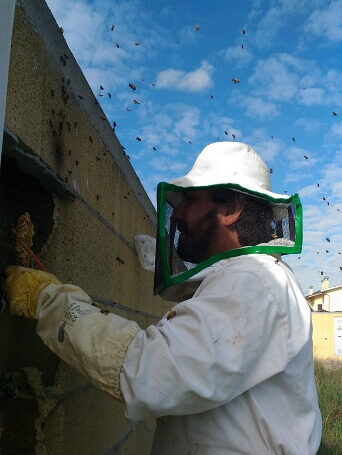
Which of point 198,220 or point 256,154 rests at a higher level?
point 256,154

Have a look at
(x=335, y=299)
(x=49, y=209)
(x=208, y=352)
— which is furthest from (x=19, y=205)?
(x=335, y=299)

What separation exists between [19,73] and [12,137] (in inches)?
10.9

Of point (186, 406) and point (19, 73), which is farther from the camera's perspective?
point (19, 73)

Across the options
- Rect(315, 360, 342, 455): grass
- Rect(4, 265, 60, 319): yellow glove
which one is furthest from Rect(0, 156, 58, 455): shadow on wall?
Rect(315, 360, 342, 455): grass

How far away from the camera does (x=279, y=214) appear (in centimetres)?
229

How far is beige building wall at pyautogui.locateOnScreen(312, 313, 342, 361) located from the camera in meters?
27.8

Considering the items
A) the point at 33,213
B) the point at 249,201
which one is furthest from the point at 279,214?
the point at 33,213

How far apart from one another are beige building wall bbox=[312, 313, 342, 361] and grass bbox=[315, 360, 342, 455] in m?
14.0

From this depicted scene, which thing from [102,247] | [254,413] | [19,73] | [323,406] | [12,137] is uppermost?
[19,73]

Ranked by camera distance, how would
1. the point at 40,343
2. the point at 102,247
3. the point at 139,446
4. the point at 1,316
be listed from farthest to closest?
the point at 139,446 < the point at 102,247 < the point at 40,343 < the point at 1,316

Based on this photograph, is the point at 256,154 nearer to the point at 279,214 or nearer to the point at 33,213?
the point at 279,214

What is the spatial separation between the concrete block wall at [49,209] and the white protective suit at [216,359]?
18.4 inches

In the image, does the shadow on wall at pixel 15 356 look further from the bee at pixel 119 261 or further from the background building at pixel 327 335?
the background building at pixel 327 335

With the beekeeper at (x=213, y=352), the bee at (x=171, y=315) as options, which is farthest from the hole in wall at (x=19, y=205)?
the bee at (x=171, y=315)
